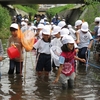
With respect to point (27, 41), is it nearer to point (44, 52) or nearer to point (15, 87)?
point (44, 52)

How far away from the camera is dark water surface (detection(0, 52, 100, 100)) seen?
7.39 meters

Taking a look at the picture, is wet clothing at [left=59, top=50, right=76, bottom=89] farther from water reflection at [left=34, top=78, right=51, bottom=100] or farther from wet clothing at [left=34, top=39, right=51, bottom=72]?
wet clothing at [left=34, top=39, right=51, bottom=72]

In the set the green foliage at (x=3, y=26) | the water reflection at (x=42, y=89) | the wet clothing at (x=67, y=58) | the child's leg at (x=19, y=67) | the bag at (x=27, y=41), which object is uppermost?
the green foliage at (x=3, y=26)

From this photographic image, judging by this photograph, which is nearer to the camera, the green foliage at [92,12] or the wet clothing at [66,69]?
the wet clothing at [66,69]

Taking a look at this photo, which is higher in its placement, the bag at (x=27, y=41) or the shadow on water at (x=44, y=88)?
the bag at (x=27, y=41)

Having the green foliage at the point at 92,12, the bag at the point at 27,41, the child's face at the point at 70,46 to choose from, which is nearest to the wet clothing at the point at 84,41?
the bag at the point at 27,41

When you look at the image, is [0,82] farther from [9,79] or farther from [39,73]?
[39,73]

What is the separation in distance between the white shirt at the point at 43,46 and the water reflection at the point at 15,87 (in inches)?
40.4

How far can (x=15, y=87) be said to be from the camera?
326 inches

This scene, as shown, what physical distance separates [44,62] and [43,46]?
1.64ft

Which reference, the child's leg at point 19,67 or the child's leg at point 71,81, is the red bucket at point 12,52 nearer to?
the child's leg at point 19,67

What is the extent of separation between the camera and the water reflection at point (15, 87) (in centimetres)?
742

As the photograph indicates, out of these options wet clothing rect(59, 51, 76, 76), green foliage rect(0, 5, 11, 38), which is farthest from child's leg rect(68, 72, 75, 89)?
green foliage rect(0, 5, 11, 38)

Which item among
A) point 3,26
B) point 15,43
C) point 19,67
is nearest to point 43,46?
point 15,43
